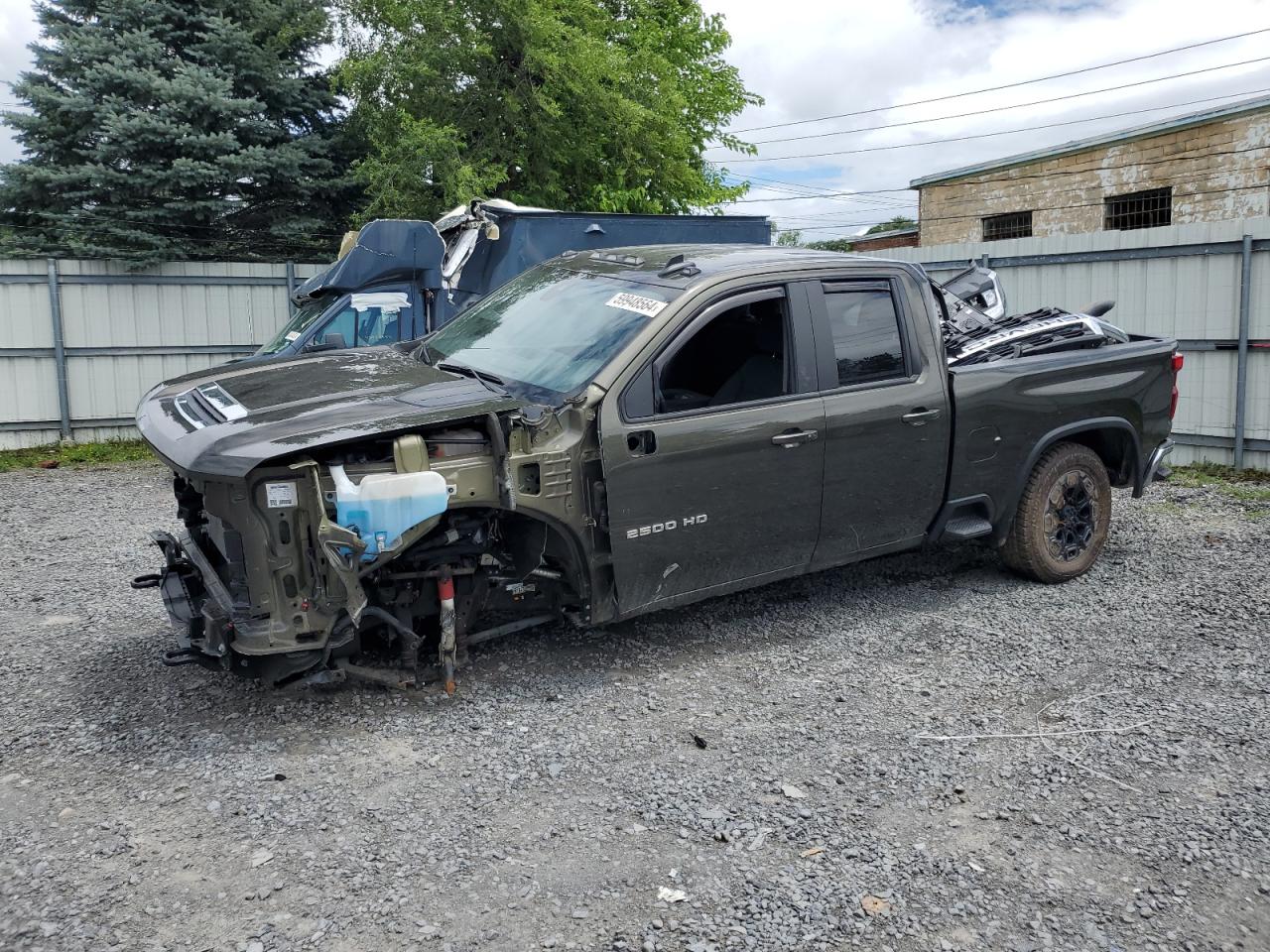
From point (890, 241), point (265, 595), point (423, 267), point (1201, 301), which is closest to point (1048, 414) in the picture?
point (265, 595)

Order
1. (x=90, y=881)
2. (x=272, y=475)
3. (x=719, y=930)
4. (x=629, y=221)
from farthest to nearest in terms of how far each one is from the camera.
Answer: (x=629, y=221) → (x=272, y=475) → (x=90, y=881) → (x=719, y=930)

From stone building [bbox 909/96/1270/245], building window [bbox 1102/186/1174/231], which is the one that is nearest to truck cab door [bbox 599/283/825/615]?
stone building [bbox 909/96/1270/245]

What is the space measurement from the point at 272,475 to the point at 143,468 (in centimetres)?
898

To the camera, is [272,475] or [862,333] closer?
[272,475]

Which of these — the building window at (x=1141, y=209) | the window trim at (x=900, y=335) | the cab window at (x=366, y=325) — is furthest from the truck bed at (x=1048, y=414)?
the building window at (x=1141, y=209)

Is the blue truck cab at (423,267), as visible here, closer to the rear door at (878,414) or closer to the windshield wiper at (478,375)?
the windshield wiper at (478,375)

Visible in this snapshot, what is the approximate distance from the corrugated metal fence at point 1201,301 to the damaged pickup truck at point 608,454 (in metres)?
4.05

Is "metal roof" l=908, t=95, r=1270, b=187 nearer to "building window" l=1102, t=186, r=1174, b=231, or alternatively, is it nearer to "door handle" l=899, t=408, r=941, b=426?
"building window" l=1102, t=186, r=1174, b=231

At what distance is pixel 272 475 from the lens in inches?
154

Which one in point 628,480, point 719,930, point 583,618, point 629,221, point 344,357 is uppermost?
point 629,221

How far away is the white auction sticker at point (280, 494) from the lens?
154 inches

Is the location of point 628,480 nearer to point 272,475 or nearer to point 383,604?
point 383,604

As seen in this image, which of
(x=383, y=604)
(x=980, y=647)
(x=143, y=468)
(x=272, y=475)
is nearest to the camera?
(x=272, y=475)

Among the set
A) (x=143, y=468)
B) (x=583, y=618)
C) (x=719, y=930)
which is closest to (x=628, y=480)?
(x=583, y=618)
